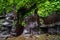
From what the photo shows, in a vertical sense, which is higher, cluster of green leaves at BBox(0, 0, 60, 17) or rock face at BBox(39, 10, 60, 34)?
cluster of green leaves at BBox(0, 0, 60, 17)

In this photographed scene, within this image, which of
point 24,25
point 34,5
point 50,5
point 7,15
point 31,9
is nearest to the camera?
point 50,5

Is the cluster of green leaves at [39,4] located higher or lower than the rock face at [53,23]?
higher

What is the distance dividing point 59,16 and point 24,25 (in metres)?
2.79

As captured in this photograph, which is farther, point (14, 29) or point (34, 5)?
point (14, 29)

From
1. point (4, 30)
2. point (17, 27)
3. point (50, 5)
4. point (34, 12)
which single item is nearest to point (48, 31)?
point (34, 12)

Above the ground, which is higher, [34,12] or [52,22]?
[34,12]

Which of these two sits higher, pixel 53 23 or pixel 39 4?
pixel 39 4

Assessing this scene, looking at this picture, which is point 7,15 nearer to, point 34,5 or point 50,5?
point 34,5

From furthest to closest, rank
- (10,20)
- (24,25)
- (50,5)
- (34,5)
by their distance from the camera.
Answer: (10,20)
(24,25)
(34,5)
(50,5)

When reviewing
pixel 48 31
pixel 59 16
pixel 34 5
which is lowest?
pixel 48 31

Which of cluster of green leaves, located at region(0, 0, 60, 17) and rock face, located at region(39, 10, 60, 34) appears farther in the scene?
rock face, located at region(39, 10, 60, 34)

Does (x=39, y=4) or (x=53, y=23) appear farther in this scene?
(x=53, y=23)

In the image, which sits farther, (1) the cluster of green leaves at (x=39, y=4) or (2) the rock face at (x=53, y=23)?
(2) the rock face at (x=53, y=23)

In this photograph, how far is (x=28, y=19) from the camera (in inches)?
516
